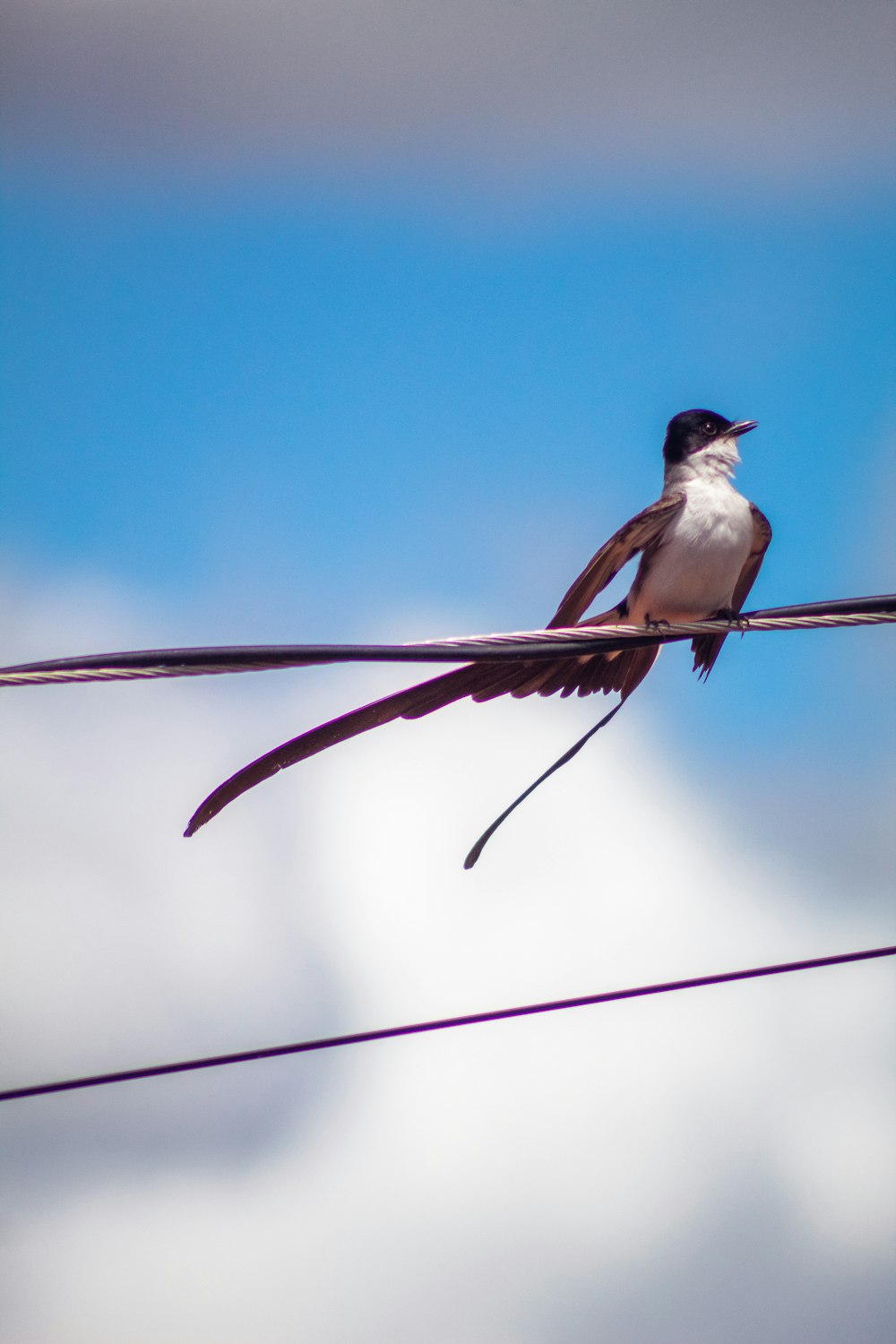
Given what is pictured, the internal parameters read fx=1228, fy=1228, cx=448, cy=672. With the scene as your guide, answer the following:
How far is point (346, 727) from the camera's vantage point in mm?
3242

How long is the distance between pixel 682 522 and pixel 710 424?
75 cm

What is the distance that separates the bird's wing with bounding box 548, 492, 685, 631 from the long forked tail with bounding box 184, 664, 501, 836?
99 centimetres

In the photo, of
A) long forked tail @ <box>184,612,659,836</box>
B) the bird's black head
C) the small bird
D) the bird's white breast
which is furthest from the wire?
the bird's black head

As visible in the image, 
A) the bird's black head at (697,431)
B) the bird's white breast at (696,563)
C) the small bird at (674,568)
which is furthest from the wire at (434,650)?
the bird's black head at (697,431)

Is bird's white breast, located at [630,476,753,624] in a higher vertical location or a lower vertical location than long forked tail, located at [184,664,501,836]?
higher

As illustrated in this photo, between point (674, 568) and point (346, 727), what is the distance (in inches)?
80.3

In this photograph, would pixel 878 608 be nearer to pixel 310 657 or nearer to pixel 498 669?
pixel 498 669

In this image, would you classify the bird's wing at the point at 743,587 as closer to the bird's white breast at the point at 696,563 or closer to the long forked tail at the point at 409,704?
the bird's white breast at the point at 696,563

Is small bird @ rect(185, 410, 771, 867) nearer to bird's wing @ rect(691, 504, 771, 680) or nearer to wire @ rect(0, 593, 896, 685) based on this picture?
bird's wing @ rect(691, 504, 771, 680)

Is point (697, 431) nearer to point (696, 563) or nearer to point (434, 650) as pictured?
point (696, 563)

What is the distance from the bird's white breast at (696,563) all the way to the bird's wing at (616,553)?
50 mm

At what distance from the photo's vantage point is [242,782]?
3.15m

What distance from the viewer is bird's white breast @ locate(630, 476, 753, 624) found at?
190 inches

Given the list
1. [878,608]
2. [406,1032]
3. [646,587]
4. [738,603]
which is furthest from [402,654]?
[738,603]
